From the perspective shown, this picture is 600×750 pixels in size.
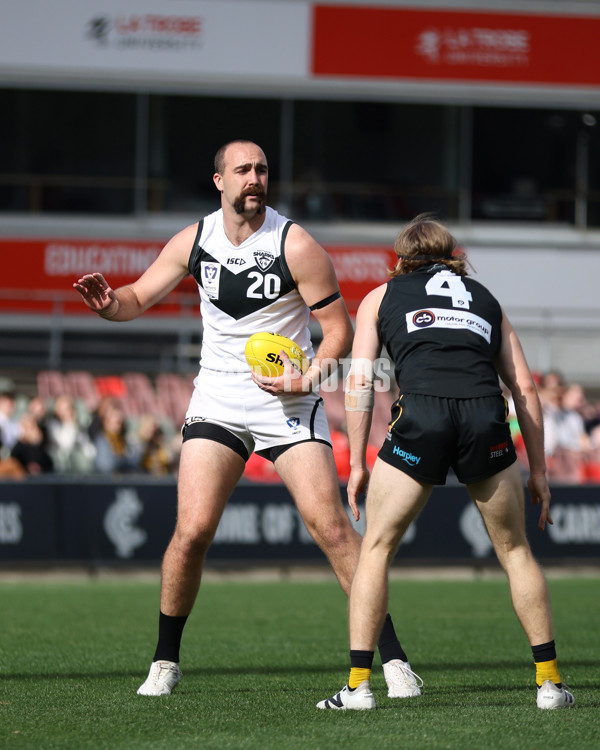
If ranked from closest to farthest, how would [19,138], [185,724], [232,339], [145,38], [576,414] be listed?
[185,724]
[232,339]
[576,414]
[145,38]
[19,138]

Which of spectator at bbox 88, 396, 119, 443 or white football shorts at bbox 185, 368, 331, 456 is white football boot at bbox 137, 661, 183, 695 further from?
spectator at bbox 88, 396, 119, 443

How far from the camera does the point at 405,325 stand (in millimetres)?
4906

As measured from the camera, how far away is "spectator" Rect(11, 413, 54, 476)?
44.1ft

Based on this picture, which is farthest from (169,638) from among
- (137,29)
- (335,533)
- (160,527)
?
(137,29)

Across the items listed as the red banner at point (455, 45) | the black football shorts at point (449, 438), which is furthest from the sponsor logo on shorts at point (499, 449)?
the red banner at point (455, 45)

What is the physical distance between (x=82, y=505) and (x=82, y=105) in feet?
39.7

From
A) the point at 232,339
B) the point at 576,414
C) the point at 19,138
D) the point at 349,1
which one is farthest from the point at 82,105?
the point at 232,339

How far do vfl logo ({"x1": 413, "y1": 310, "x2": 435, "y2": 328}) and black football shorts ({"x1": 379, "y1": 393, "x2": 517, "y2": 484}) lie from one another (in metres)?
0.30

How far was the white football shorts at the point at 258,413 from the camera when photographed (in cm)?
545

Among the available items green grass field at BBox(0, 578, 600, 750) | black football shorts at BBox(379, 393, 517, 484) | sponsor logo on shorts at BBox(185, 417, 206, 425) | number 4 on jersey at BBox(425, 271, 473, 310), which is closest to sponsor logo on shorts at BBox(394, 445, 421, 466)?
black football shorts at BBox(379, 393, 517, 484)

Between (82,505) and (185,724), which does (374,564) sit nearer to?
(185,724)

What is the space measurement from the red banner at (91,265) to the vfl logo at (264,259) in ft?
48.4

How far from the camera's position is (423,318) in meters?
4.88

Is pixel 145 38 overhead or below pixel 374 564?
overhead
